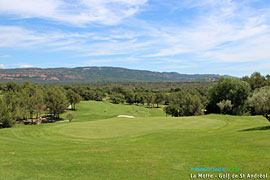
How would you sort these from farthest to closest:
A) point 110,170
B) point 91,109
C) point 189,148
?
point 91,109 < point 189,148 < point 110,170

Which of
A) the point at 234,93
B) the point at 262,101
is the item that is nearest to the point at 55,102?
the point at 234,93

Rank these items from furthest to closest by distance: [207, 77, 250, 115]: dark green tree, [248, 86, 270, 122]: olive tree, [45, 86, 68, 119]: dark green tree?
[45, 86, 68, 119]: dark green tree < [207, 77, 250, 115]: dark green tree < [248, 86, 270, 122]: olive tree

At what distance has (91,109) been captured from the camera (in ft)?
327

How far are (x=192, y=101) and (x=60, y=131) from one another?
174 ft

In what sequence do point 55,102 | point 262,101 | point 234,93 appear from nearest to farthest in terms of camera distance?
point 262,101
point 234,93
point 55,102

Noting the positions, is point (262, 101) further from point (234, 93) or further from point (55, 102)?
point (55, 102)

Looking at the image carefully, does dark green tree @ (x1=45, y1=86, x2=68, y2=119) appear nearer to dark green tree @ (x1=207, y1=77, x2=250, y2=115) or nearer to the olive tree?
dark green tree @ (x1=207, y1=77, x2=250, y2=115)

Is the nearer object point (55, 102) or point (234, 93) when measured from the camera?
point (234, 93)

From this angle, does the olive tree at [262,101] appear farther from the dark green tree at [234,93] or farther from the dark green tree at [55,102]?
the dark green tree at [55,102]

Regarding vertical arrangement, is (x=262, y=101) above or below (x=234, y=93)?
below

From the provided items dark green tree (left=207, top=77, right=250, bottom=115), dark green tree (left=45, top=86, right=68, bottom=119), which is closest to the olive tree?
dark green tree (left=207, top=77, right=250, bottom=115)

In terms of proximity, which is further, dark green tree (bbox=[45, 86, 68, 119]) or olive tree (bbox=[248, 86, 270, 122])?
dark green tree (bbox=[45, 86, 68, 119])

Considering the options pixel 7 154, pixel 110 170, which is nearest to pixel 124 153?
pixel 110 170

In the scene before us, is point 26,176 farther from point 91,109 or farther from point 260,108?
point 91,109
